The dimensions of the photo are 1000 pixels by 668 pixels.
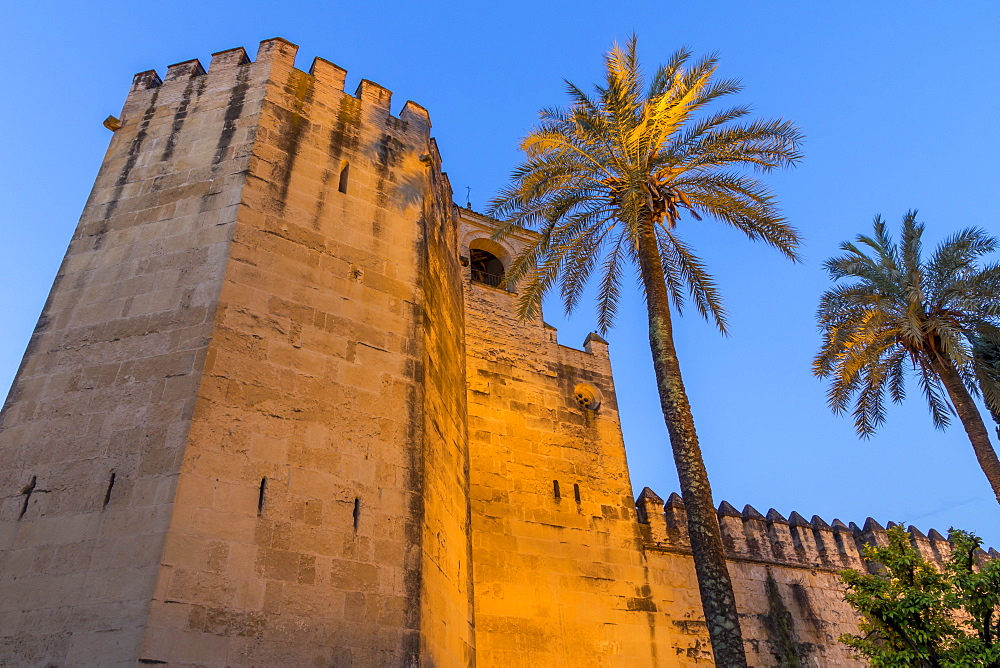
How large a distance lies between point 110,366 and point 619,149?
8096 millimetres

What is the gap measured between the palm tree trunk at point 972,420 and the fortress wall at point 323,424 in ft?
30.9

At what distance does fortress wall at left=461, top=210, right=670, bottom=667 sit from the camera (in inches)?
415

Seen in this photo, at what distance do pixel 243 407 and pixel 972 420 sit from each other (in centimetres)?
1267

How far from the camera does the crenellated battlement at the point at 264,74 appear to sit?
1009cm

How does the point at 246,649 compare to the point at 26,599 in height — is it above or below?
below

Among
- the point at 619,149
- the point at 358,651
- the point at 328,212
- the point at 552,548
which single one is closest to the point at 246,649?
the point at 358,651

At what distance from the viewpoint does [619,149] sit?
11.5m

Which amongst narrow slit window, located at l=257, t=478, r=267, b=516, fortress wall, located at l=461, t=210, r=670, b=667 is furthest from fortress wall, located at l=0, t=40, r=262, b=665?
fortress wall, located at l=461, t=210, r=670, b=667

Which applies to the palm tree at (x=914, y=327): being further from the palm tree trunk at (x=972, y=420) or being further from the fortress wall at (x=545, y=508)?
the fortress wall at (x=545, y=508)

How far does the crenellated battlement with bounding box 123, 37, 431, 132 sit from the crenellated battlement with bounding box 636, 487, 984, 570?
8663mm

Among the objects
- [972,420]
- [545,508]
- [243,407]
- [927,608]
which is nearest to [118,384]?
[243,407]

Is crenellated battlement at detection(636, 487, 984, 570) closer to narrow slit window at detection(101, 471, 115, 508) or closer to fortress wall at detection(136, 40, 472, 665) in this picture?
fortress wall at detection(136, 40, 472, 665)

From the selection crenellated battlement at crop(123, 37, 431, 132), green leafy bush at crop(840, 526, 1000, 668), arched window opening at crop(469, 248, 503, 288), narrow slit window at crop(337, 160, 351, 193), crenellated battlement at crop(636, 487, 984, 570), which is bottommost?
green leafy bush at crop(840, 526, 1000, 668)

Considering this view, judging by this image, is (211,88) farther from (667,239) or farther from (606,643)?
(606,643)
